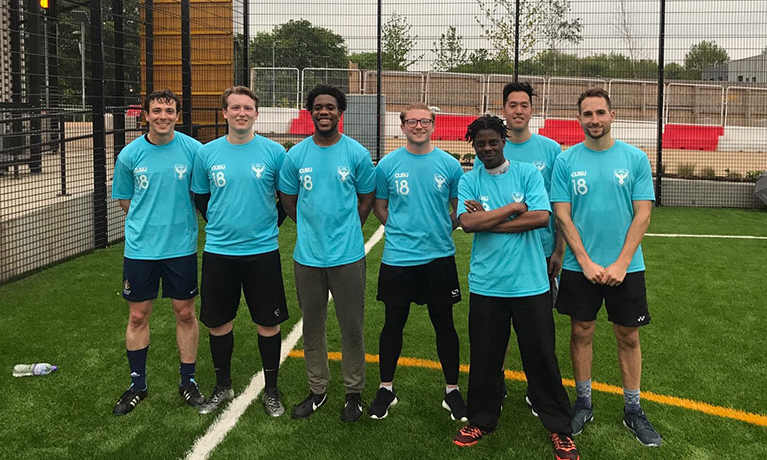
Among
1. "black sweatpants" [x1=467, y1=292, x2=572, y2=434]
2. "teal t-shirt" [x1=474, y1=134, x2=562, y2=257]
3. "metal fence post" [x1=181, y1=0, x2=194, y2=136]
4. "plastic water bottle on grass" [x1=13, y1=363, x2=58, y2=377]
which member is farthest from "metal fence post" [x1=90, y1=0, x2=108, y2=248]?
"black sweatpants" [x1=467, y1=292, x2=572, y2=434]

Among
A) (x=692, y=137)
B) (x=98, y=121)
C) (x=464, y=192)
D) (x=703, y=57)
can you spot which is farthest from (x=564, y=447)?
(x=692, y=137)

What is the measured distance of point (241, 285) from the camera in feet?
13.1

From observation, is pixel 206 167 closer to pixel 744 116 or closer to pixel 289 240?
pixel 289 240

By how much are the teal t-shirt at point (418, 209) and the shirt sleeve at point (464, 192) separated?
0.27 metres

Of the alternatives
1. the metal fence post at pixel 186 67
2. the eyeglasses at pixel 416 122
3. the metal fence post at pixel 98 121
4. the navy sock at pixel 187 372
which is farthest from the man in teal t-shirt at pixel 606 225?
the metal fence post at pixel 186 67

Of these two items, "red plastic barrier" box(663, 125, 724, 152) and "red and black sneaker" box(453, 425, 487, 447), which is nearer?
"red and black sneaker" box(453, 425, 487, 447)

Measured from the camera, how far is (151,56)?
31.5 feet

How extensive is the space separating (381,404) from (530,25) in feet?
31.8

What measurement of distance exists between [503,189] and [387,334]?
1182 mm

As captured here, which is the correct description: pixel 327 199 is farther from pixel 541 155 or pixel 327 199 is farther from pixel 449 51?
pixel 449 51

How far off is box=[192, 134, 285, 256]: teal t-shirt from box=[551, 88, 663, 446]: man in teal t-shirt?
67.2 inches

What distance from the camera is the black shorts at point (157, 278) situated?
156 inches

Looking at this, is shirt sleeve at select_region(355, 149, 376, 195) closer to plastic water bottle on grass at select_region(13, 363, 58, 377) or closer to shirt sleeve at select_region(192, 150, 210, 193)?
shirt sleeve at select_region(192, 150, 210, 193)

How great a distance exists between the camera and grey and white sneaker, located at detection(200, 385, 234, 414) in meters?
3.96
